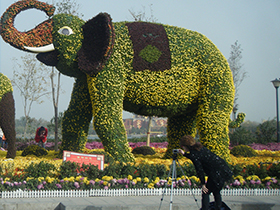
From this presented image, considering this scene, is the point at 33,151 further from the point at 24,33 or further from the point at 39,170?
the point at 24,33

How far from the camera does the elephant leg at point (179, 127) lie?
9.67m

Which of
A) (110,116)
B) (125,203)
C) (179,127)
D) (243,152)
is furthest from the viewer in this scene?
(243,152)

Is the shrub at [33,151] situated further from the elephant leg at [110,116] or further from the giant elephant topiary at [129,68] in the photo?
the elephant leg at [110,116]

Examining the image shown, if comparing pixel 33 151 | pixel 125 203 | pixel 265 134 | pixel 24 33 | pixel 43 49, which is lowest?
pixel 125 203

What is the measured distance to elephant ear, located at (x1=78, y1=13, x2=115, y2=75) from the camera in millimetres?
7531

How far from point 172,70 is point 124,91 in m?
1.33

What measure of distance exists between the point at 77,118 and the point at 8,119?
1784 millimetres

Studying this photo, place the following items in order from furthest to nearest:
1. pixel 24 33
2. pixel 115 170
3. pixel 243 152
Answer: pixel 243 152, pixel 24 33, pixel 115 170

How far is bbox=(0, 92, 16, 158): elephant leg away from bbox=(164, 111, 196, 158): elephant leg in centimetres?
451

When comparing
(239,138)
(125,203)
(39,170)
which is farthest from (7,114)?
(239,138)

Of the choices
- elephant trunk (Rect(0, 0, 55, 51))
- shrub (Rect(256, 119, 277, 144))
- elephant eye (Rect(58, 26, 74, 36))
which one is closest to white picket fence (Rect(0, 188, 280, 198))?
elephant trunk (Rect(0, 0, 55, 51))

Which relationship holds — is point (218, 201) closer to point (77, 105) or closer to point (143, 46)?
point (143, 46)

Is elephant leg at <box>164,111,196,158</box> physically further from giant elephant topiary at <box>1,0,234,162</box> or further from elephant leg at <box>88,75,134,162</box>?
elephant leg at <box>88,75,134,162</box>

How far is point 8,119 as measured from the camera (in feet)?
27.5
